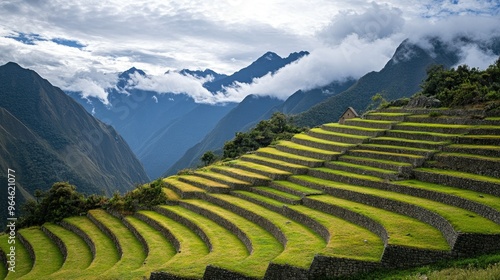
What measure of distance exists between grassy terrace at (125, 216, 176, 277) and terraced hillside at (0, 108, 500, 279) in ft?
0.29

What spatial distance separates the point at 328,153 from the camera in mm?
29406

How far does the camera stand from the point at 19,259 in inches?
963

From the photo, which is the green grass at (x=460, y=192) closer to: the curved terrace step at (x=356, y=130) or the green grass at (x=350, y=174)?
the green grass at (x=350, y=174)

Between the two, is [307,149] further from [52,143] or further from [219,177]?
[52,143]

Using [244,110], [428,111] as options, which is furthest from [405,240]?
[244,110]

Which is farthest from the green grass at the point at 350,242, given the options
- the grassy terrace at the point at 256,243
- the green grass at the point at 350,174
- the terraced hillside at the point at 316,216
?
the green grass at the point at 350,174

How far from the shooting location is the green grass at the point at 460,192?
15961 millimetres

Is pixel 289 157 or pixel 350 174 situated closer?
pixel 350 174

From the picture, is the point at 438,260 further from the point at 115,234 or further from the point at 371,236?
the point at 115,234

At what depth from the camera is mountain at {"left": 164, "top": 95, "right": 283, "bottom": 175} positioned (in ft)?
463

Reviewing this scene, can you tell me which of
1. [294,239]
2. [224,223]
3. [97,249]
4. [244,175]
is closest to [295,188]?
[224,223]

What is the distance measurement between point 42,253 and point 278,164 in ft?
49.0

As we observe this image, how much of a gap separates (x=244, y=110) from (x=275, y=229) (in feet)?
495

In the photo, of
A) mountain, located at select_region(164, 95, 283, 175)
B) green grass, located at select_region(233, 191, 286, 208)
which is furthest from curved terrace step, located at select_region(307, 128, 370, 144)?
mountain, located at select_region(164, 95, 283, 175)
